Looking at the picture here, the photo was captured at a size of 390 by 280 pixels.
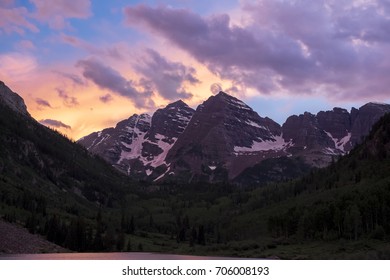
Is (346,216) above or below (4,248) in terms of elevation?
above
